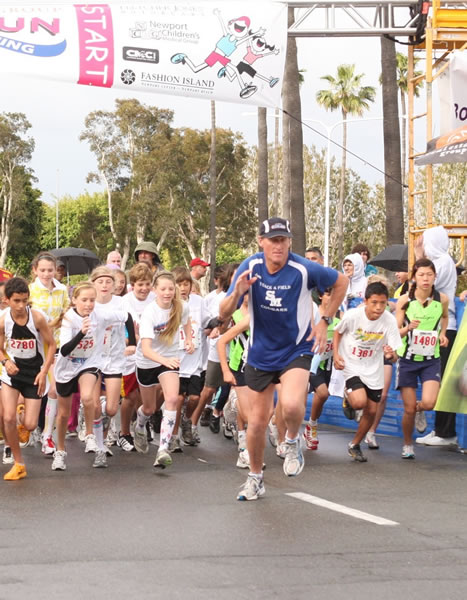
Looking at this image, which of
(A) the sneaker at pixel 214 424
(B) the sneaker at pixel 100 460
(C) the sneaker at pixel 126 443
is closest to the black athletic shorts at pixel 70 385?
(B) the sneaker at pixel 100 460

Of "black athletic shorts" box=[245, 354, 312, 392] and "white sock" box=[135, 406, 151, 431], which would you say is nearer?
"black athletic shorts" box=[245, 354, 312, 392]

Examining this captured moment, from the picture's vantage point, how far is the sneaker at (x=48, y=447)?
36.2ft

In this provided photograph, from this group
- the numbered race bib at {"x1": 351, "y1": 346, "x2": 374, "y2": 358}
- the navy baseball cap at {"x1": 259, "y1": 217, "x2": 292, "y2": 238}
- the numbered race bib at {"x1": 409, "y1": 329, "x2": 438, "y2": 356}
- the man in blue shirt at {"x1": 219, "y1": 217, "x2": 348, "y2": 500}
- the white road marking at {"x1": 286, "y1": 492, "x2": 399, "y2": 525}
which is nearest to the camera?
the white road marking at {"x1": 286, "y1": 492, "x2": 399, "y2": 525}

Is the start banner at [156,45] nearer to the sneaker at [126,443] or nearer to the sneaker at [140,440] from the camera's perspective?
the sneaker at [126,443]

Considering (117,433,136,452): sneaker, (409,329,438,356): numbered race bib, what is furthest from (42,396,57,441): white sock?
(409,329,438,356): numbered race bib

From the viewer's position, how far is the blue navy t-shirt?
7.76 meters

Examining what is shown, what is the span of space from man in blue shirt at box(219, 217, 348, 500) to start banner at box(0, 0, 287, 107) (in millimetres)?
8643

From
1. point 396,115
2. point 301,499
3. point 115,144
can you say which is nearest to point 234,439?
point 301,499

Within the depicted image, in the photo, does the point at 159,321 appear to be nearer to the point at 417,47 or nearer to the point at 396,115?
the point at 417,47

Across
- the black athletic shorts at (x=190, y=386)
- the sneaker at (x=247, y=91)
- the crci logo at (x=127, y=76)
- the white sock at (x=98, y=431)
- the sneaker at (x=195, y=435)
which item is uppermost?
the crci logo at (x=127, y=76)

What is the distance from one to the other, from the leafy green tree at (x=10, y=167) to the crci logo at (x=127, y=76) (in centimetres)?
6498

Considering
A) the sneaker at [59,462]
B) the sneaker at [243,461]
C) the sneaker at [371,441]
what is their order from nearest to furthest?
the sneaker at [59,462], the sneaker at [243,461], the sneaker at [371,441]

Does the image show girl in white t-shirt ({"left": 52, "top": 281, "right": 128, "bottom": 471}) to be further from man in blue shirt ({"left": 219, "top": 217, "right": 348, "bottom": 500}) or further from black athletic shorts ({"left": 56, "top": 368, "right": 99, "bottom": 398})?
man in blue shirt ({"left": 219, "top": 217, "right": 348, "bottom": 500})

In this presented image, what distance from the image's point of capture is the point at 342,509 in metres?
7.83
